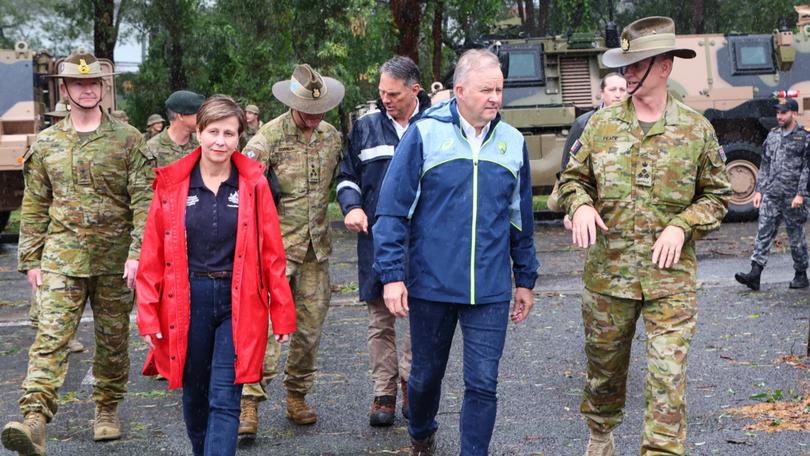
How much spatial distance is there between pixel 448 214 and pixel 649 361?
1.06m

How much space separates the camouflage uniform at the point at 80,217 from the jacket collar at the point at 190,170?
1058mm

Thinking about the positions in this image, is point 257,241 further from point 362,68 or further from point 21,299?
point 362,68

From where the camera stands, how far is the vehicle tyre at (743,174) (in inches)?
693

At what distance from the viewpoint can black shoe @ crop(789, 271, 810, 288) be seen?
1117cm

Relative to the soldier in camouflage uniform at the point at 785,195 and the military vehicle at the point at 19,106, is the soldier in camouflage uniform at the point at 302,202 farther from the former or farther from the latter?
the military vehicle at the point at 19,106

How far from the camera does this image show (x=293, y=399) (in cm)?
686

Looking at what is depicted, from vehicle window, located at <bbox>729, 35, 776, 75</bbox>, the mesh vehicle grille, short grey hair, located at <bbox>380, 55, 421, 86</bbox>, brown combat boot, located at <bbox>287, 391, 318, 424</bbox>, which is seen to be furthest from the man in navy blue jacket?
vehicle window, located at <bbox>729, 35, 776, 75</bbox>

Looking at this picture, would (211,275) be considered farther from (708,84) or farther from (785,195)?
(708,84)

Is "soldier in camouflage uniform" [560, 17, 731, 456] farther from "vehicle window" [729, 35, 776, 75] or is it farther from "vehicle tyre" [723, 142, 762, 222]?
"vehicle window" [729, 35, 776, 75]

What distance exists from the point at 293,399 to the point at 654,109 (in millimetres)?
2794

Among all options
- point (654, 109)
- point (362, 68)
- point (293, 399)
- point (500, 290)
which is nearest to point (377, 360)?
point (293, 399)

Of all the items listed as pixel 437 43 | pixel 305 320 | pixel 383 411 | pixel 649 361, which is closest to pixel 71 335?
pixel 305 320

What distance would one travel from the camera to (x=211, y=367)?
205 inches

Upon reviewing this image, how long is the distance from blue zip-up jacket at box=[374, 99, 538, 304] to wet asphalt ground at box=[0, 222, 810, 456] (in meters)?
1.25
